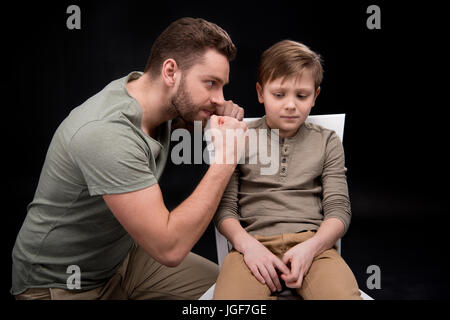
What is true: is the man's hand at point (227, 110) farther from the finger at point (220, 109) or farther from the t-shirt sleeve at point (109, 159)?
the t-shirt sleeve at point (109, 159)

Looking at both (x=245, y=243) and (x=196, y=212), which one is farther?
(x=245, y=243)

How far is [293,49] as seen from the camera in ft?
5.89

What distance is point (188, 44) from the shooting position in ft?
5.74

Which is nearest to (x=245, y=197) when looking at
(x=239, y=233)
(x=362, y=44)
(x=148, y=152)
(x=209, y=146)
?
(x=239, y=233)

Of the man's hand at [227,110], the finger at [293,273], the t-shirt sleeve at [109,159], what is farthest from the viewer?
the man's hand at [227,110]

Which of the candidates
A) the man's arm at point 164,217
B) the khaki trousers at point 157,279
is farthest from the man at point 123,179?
the khaki trousers at point 157,279

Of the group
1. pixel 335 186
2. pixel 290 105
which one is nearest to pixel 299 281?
pixel 335 186

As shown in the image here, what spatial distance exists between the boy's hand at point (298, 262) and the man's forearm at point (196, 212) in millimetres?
322

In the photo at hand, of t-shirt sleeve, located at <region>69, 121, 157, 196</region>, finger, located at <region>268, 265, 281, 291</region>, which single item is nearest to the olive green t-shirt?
t-shirt sleeve, located at <region>69, 121, 157, 196</region>

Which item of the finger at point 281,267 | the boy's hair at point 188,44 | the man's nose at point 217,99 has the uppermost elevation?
the boy's hair at point 188,44

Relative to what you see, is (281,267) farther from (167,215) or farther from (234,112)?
(234,112)

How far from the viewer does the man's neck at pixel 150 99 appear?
1.77 meters

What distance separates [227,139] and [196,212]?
0.30 metres

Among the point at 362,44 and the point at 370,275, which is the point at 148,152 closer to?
the point at 370,275
